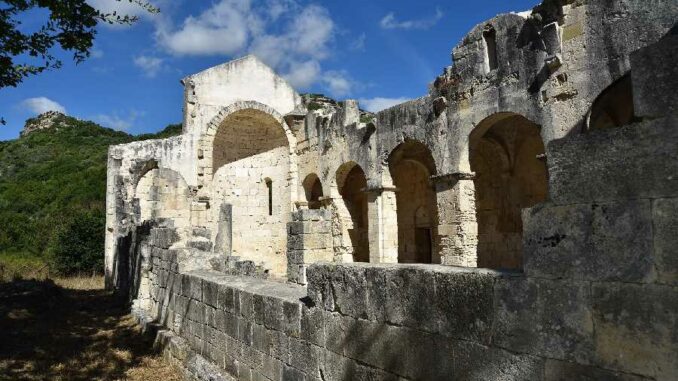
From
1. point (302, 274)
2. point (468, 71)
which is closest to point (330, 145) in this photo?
point (468, 71)

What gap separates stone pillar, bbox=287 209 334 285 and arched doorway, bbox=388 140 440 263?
834cm

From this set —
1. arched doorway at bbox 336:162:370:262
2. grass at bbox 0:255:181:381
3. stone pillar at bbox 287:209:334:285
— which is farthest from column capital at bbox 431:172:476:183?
grass at bbox 0:255:181:381

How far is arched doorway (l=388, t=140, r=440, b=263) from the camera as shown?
16.5m

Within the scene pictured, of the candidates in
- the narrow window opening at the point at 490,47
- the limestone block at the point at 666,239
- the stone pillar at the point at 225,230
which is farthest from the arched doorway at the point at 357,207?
the limestone block at the point at 666,239

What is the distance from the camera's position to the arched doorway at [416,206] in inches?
650

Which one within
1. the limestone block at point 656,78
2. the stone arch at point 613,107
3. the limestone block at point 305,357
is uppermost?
the stone arch at point 613,107

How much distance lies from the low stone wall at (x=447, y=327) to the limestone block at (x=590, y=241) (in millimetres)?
53

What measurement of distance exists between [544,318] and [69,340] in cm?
776

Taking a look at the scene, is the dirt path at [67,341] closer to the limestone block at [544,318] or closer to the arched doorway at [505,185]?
the limestone block at [544,318]

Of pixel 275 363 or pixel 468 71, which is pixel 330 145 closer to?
pixel 468 71

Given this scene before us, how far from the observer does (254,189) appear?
17.6 meters

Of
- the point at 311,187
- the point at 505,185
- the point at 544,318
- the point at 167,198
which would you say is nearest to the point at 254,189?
the point at 311,187

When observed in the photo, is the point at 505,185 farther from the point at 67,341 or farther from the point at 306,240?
the point at 67,341

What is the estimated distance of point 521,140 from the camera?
14.8m
